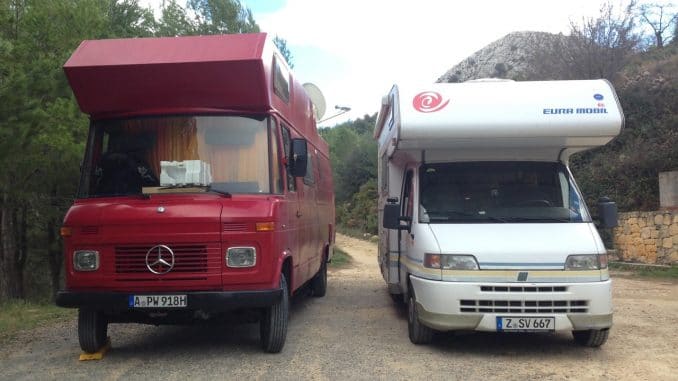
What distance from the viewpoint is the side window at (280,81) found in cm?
709

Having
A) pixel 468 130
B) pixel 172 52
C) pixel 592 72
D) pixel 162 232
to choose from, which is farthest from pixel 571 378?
pixel 592 72

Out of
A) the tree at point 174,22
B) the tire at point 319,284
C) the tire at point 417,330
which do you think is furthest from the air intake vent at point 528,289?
the tree at point 174,22

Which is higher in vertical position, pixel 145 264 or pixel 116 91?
pixel 116 91

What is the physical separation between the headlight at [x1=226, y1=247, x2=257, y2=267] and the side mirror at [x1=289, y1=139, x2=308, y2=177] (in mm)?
1358

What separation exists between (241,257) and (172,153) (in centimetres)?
141

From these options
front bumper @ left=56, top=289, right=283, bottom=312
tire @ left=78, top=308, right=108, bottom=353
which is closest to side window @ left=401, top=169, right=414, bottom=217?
front bumper @ left=56, top=289, right=283, bottom=312

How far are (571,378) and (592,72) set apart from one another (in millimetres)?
21748

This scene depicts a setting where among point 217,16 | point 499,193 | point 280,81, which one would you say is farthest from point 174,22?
point 499,193

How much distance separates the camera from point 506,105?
672cm

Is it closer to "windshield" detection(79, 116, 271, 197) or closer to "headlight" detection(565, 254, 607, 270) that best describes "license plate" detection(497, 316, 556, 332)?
"headlight" detection(565, 254, 607, 270)

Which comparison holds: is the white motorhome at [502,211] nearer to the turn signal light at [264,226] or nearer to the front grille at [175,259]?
the turn signal light at [264,226]

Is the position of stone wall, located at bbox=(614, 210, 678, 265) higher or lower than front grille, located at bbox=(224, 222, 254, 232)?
lower

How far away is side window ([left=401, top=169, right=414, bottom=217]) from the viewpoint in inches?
298

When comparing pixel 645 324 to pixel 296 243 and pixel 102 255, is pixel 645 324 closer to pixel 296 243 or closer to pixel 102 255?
pixel 296 243
